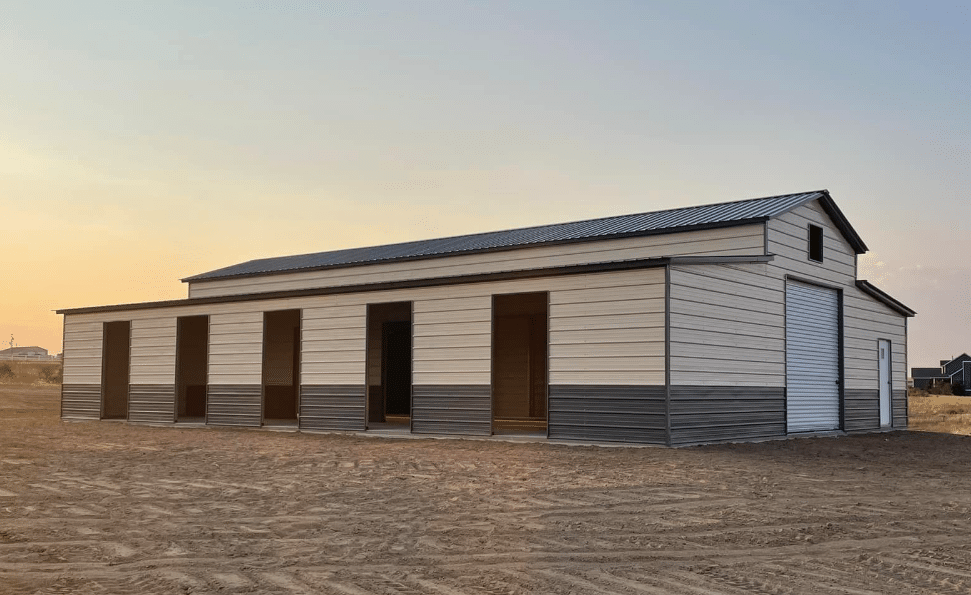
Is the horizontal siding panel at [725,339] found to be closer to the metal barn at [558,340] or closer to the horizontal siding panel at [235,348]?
the metal barn at [558,340]

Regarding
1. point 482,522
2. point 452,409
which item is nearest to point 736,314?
point 452,409

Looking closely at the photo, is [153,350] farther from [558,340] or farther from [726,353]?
[726,353]

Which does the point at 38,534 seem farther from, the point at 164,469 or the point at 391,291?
the point at 391,291

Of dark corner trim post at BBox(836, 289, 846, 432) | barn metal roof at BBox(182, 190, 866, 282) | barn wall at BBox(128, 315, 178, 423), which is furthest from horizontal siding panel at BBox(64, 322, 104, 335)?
dark corner trim post at BBox(836, 289, 846, 432)

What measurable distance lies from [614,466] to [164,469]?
19.4 ft

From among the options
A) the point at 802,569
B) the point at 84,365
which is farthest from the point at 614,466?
the point at 84,365

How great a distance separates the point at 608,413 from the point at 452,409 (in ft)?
11.1

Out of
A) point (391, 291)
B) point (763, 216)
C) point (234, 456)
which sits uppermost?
point (763, 216)

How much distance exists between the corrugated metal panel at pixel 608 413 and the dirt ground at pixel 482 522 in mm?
667

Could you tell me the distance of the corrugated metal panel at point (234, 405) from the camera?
20469mm

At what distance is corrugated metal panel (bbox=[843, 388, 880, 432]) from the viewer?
807 inches

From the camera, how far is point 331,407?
1920 cm

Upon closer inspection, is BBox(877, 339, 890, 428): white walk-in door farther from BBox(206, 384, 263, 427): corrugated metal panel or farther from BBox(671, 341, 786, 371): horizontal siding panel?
BBox(206, 384, 263, 427): corrugated metal panel

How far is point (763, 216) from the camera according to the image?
58.7ft
